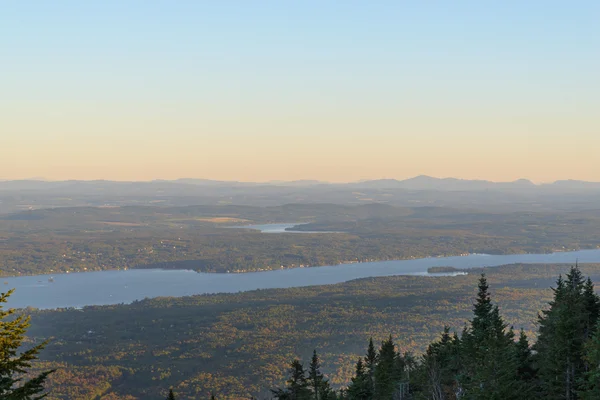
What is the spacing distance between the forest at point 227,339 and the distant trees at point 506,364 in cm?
4643

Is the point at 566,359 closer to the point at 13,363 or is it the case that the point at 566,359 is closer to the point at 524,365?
the point at 524,365

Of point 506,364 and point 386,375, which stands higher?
point 506,364

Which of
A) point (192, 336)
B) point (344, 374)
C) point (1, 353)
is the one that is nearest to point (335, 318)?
point (192, 336)

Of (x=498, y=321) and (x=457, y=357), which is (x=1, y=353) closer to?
(x=498, y=321)

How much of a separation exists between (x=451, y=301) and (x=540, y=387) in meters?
164

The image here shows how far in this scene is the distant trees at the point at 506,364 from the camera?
27359 millimetres

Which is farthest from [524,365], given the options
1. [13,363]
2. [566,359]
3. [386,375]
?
[13,363]

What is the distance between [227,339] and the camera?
151250mm

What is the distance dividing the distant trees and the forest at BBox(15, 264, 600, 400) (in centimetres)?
4643

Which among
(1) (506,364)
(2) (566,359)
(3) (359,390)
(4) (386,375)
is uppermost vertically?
(1) (506,364)

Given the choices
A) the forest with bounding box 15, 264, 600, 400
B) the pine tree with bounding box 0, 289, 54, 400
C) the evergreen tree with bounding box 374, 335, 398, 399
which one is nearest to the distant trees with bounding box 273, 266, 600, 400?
the evergreen tree with bounding box 374, 335, 398, 399

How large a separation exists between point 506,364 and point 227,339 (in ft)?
425

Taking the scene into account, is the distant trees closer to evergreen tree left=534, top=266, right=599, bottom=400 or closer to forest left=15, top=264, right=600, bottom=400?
evergreen tree left=534, top=266, right=599, bottom=400

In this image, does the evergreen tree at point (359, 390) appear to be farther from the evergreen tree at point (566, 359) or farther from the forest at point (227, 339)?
the forest at point (227, 339)
